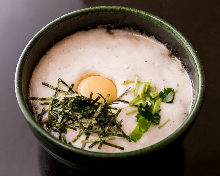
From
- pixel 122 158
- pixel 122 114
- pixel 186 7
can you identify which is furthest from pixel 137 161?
pixel 186 7

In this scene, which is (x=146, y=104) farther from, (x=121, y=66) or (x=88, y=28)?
(x=88, y=28)

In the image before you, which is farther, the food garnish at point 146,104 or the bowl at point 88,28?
the food garnish at point 146,104

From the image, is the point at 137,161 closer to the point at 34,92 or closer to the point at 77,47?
the point at 34,92

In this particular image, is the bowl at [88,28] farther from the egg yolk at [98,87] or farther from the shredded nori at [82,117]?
the egg yolk at [98,87]

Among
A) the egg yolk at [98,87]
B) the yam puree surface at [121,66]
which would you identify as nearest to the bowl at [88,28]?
the yam puree surface at [121,66]

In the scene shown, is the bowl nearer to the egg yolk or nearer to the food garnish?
the food garnish

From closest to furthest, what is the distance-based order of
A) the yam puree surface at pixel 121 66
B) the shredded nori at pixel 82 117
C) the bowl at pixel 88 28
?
the bowl at pixel 88 28, the shredded nori at pixel 82 117, the yam puree surface at pixel 121 66
